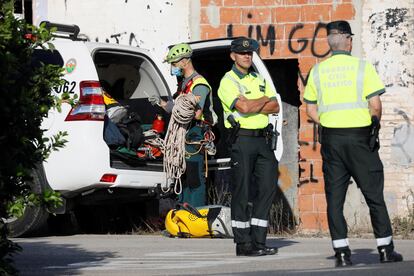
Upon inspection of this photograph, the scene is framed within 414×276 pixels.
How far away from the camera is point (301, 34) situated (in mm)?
15922

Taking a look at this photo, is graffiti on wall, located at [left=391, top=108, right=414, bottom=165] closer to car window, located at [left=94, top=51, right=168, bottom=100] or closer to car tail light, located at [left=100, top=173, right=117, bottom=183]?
car window, located at [left=94, top=51, right=168, bottom=100]

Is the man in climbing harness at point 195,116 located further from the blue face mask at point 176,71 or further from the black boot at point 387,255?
the black boot at point 387,255

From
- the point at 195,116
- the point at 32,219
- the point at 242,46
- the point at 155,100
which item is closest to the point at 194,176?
the point at 195,116

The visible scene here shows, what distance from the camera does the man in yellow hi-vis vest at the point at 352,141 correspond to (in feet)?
32.6

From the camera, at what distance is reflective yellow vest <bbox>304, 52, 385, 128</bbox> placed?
996 centimetres

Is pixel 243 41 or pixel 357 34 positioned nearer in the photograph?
pixel 243 41

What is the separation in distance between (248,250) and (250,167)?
0.74 metres

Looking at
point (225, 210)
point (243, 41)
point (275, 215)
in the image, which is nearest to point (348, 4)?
point (275, 215)

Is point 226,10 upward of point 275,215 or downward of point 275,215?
upward

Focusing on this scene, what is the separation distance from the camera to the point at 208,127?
1358 centimetres

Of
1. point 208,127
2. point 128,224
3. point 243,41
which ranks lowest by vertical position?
point 128,224

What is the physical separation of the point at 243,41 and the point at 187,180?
9.05ft

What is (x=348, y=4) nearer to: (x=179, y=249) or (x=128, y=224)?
(x=128, y=224)

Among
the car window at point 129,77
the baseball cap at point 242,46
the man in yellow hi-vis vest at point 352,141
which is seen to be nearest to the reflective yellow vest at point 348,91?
the man in yellow hi-vis vest at point 352,141
